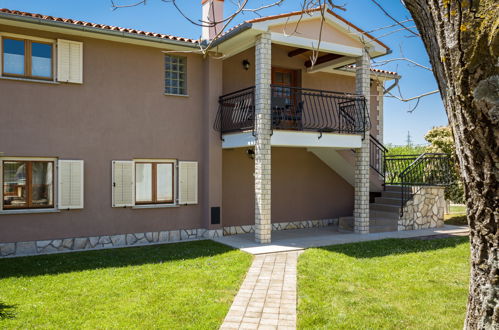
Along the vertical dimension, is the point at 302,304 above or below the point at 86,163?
below

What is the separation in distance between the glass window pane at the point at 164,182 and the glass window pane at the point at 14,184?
3221mm

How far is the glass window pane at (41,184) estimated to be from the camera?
32.1ft

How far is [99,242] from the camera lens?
34.1ft

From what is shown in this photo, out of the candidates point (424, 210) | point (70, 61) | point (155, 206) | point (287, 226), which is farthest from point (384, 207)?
point (70, 61)

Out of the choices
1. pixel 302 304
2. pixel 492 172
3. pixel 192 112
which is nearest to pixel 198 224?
pixel 192 112

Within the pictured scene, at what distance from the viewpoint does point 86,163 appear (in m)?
10.3

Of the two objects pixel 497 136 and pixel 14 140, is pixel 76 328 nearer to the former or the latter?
pixel 497 136

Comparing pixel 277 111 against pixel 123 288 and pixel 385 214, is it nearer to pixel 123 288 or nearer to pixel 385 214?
pixel 385 214

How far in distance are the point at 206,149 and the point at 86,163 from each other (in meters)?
3.19

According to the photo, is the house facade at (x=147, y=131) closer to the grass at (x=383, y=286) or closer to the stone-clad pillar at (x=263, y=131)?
the stone-clad pillar at (x=263, y=131)

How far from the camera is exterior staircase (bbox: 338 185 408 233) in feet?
41.8

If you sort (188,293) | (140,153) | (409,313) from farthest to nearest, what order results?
(140,153)
(188,293)
(409,313)

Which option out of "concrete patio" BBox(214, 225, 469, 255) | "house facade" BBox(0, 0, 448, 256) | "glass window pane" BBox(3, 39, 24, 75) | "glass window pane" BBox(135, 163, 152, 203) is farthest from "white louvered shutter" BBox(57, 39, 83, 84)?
"concrete patio" BBox(214, 225, 469, 255)

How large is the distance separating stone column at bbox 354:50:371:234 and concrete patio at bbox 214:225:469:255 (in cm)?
42
